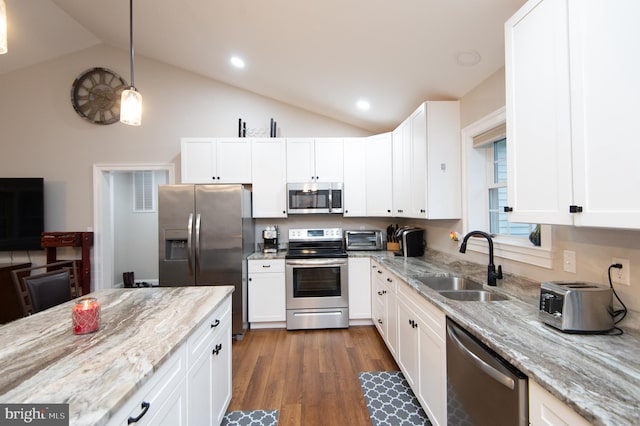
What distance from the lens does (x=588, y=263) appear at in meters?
1.38

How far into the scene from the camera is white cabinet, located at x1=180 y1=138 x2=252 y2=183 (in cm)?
347

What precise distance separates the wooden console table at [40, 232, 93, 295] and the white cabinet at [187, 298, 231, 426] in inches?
124

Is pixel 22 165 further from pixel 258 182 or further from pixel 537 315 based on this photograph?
pixel 537 315

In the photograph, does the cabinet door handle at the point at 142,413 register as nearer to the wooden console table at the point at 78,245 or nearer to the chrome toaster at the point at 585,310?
the chrome toaster at the point at 585,310

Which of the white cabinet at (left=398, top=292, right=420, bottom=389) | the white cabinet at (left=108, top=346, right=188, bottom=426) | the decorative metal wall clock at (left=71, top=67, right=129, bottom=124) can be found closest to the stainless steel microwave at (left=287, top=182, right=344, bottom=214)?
the white cabinet at (left=398, top=292, right=420, bottom=389)

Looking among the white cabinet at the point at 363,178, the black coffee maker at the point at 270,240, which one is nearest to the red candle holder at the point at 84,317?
the black coffee maker at the point at 270,240

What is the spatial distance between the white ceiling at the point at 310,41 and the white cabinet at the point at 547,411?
6.22 ft

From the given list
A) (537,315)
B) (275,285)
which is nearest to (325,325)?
(275,285)

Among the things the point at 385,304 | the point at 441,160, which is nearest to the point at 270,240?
the point at 385,304

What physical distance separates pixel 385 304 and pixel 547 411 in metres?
1.89

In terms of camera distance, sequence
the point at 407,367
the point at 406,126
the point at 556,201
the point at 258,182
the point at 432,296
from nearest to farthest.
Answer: the point at 556,201
the point at 432,296
the point at 407,367
the point at 406,126
the point at 258,182

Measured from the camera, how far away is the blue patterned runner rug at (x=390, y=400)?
6.15ft

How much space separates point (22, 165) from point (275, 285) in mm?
4012

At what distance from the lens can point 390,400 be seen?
2.06 meters
